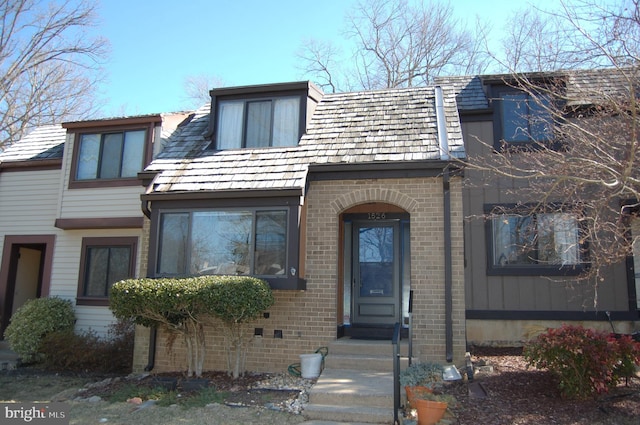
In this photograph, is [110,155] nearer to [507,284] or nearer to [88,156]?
[88,156]

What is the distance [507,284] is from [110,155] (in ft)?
32.5

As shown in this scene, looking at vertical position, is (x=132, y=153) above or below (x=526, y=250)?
above

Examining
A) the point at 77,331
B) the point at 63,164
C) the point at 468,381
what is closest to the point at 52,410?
the point at 77,331

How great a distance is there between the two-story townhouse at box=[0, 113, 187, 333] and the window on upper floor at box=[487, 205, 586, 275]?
8079 mm

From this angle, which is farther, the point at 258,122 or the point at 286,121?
the point at 258,122

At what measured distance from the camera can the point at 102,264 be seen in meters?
12.4

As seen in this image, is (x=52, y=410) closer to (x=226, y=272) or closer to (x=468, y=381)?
(x=226, y=272)

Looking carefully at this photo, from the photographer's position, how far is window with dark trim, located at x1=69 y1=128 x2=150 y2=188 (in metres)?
12.3

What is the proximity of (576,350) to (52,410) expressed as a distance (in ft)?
23.9

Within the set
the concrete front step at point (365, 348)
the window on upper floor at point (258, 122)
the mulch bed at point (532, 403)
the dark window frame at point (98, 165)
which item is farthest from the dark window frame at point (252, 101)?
the mulch bed at point (532, 403)

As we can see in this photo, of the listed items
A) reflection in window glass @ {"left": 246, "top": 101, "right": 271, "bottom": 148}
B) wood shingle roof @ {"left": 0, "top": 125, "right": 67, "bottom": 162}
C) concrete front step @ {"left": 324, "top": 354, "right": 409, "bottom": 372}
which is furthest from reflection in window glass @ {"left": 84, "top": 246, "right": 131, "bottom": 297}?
concrete front step @ {"left": 324, "top": 354, "right": 409, "bottom": 372}

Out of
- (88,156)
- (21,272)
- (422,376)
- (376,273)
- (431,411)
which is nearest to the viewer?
(431,411)

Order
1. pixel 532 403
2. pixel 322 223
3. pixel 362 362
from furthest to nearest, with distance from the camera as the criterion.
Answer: pixel 322 223 < pixel 362 362 < pixel 532 403
